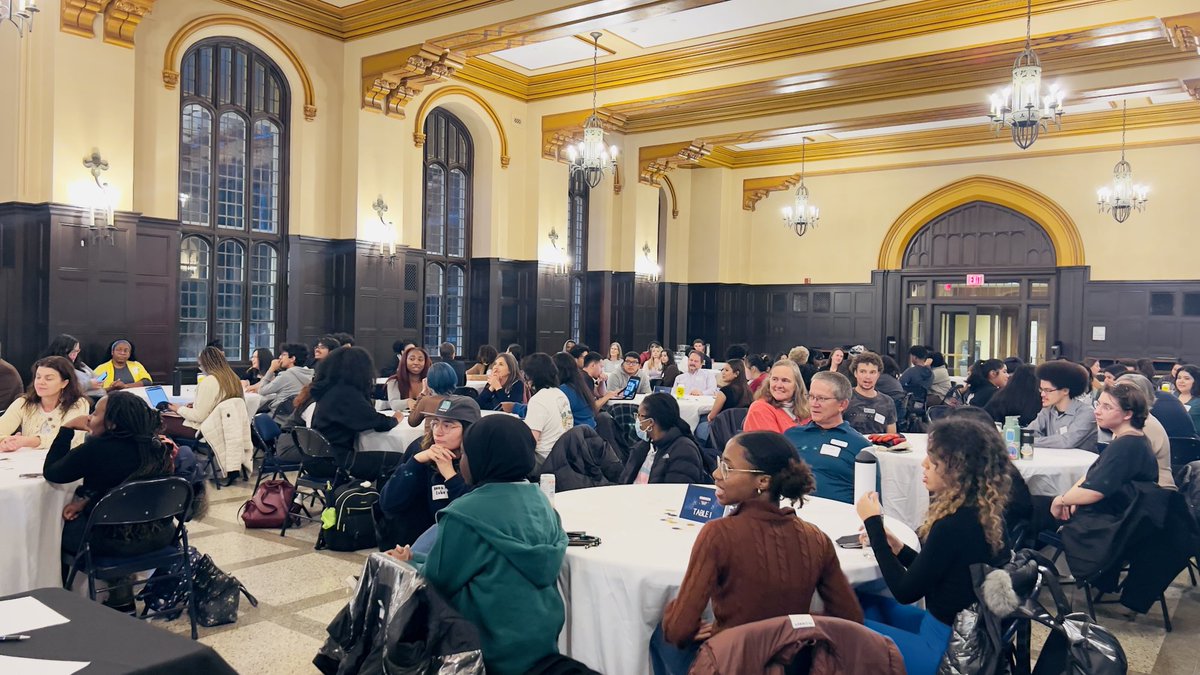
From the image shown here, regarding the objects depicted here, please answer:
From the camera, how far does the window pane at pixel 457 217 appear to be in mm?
13648

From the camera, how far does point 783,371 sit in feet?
17.1

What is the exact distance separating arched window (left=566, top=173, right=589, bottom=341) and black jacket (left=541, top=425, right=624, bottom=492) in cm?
1074

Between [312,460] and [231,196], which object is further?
[231,196]

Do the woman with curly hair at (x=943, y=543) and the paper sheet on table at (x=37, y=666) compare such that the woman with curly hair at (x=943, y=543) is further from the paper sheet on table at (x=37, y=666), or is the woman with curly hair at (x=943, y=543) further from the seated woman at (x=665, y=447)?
the paper sheet on table at (x=37, y=666)

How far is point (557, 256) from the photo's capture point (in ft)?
47.4

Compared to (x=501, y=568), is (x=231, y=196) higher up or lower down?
higher up

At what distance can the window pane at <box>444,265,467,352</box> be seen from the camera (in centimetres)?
1382

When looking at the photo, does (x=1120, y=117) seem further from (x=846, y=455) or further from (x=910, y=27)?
(x=846, y=455)

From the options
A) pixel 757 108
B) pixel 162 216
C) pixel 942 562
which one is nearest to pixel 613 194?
pixel 757 108

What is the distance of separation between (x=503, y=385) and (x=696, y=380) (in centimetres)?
329

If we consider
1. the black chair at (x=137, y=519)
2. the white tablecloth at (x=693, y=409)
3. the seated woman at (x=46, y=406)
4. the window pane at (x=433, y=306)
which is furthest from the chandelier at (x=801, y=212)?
the black chair at (x=137, y=519)

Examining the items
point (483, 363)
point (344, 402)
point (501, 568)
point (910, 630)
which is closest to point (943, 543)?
point (910, 630)

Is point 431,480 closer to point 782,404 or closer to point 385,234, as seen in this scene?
point 782,404

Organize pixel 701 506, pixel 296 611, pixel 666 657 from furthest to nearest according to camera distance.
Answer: pixel 296 611 < pixel 701 506 < pixel 666 657
